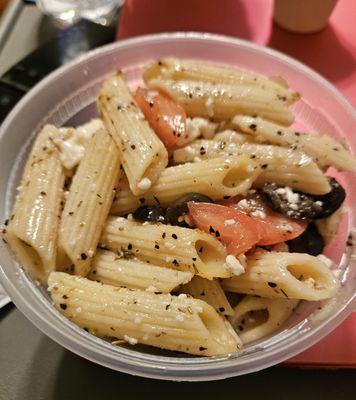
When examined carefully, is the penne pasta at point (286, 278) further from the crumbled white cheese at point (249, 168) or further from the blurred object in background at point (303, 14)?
the blurred object in background at point (303, 14)

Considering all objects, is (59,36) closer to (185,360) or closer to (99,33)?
(99,33)

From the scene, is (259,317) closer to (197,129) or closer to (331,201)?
(331,201)

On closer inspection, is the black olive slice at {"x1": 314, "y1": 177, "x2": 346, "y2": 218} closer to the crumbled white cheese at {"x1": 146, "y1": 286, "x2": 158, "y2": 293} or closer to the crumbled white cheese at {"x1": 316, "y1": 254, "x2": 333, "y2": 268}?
the crumbled white cheese at {"x1": 316, "y1": 254, "x2": 333, "y2": 268}

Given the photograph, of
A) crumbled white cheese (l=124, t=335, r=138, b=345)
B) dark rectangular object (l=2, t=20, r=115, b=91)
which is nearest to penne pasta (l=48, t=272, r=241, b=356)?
crumbled white cheese (l=124, t=335, r=138, b=345)

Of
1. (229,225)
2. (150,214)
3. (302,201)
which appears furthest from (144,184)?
(302,201)

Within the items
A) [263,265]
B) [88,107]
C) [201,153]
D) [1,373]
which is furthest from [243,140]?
[1,373]

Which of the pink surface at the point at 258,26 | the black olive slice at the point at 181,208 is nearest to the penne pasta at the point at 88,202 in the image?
the black olive slice at the point at 181,208

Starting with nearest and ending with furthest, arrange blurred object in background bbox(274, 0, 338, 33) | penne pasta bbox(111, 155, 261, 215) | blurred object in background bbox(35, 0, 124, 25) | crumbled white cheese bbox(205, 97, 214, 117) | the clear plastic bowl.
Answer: the clear plastic bowl, penne pasta bbox(111, 155, 261, 215), crumbled white cheese bbox(205, 97, 214, 117), blurred object in background bbox(274, 0, 338, 33), blurred object in background bbox(35, 0, 124, 25)
